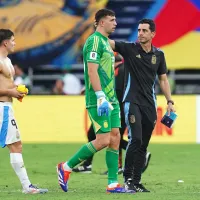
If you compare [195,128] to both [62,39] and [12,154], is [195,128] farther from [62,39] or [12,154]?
[12,154]

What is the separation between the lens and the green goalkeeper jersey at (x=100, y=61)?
1130 cm

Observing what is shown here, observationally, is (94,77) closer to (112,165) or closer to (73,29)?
(112,165)

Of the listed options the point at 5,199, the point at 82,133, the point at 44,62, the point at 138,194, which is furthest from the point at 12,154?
the point at 44,62

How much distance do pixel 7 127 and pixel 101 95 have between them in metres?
1.29

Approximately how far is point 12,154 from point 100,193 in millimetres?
1247

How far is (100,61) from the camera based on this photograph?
11.4 m

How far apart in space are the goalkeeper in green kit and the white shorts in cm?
79

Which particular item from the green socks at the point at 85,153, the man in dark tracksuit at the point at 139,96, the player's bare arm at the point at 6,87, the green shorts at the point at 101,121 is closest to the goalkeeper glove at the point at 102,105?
the green shorts at the point at 101,121

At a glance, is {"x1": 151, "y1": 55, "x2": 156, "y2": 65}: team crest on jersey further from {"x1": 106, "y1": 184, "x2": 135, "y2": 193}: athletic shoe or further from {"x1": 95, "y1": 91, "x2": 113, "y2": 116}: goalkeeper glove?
{"x1": 106, "y1": 184, "x2": 135, "y2": 193}: athletic shoe

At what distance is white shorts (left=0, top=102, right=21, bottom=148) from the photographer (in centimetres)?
1133

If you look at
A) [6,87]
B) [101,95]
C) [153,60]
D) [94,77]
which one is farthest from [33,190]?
[153,60]

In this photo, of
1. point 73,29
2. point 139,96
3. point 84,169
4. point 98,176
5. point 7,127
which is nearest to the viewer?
point 7,127

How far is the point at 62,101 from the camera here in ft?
73.9

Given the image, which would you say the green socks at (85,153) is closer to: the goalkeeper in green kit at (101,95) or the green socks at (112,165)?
the goalkeeper in green kit at (101,95)
